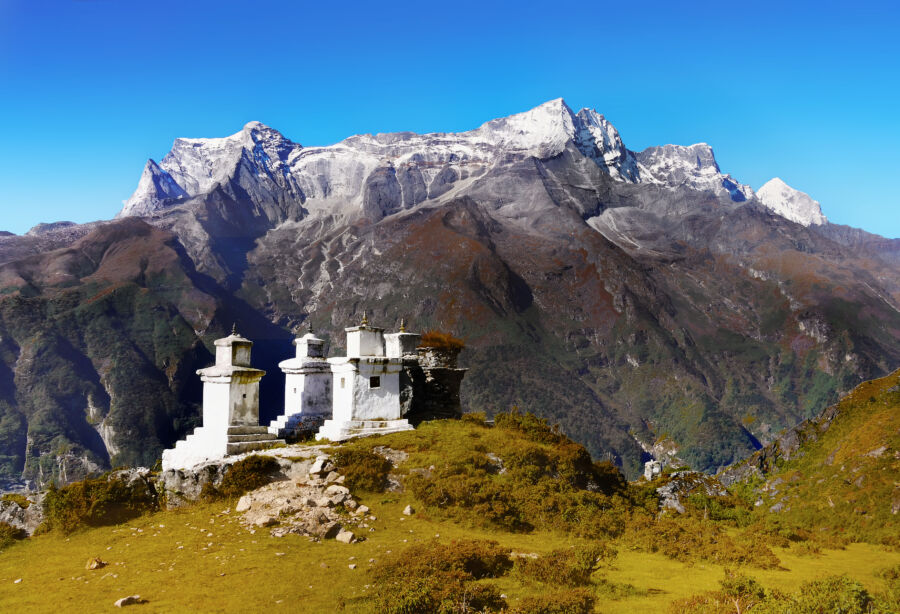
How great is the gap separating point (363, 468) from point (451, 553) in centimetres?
726

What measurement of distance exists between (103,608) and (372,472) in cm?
1033

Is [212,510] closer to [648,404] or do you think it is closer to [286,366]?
[286,366]

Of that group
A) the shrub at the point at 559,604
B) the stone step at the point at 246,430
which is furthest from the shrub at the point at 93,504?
the shrub at the point at 559,604

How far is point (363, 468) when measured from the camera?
79.8ft

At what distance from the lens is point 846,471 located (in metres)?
33.2

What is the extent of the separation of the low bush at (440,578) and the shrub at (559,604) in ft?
2.21

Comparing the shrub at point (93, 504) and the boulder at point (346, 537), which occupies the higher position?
the shrub at point (93, 504)

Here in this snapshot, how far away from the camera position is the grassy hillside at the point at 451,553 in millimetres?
15898

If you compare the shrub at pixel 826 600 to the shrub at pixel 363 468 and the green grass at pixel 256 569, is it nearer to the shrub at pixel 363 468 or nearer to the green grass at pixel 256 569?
the green grass at pixel 256 569

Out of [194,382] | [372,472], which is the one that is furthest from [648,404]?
[372,472]

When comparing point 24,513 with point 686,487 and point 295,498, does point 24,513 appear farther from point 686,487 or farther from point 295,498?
point 686,487

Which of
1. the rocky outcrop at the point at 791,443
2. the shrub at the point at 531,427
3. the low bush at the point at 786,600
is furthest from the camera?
the rocky outcrop at the point at 791,443

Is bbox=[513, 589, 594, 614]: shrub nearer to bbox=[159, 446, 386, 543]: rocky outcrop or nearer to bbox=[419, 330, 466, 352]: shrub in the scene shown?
bbox=[159, 446, 386, 543]: rocky outcrop

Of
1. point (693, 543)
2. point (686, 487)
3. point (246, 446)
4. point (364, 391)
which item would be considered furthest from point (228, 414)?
point (686, 487)
